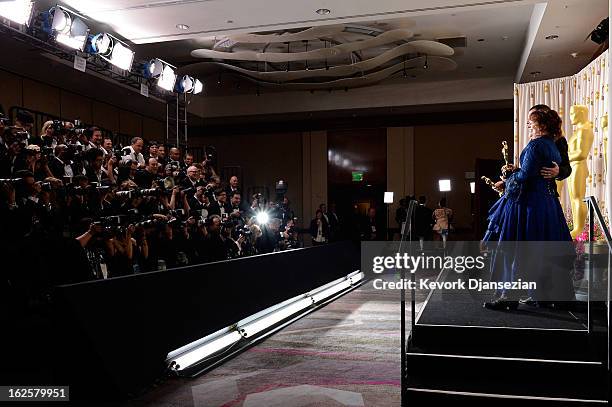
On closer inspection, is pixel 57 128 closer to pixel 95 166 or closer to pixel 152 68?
pixel 95 166

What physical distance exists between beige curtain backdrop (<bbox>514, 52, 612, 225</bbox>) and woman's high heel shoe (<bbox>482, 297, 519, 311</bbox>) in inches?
102

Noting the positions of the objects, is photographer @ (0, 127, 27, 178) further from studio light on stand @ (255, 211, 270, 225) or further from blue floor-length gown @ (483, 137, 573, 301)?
studio light on stand @ (255, 211, 270, 225)

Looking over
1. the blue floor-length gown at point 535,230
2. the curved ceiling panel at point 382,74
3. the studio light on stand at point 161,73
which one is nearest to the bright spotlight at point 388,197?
the curved ceiling panel at point 382,74

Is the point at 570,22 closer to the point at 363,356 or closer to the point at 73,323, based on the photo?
the point at 363,356

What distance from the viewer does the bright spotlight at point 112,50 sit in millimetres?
7359

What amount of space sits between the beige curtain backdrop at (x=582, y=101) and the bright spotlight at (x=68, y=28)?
5.70 metres

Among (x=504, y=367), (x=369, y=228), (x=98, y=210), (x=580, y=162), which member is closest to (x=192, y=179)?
(x=98, y=210)

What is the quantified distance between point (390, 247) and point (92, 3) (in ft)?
28.7

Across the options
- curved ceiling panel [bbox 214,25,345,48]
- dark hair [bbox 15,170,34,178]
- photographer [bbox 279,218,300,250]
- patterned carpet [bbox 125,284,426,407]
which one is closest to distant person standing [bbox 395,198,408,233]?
photographer [bbox 279,218,300,250]

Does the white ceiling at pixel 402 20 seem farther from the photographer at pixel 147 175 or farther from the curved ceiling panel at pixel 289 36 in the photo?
the photographer at pixel 147 175

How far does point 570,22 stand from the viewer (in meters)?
7.00

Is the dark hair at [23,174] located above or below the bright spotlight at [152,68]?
below

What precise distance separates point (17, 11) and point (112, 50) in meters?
1.47

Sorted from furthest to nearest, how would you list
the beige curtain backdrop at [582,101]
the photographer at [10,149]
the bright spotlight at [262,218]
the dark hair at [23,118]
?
the bright spotlight at [262,218]
the beige curtain backdrop at [582,101]
the dark hair at [23,118]
the photographer at [10,149]
